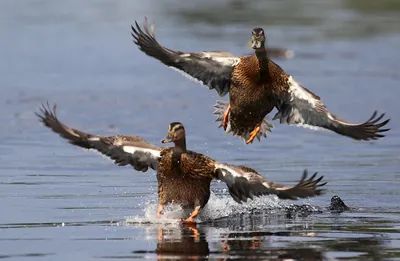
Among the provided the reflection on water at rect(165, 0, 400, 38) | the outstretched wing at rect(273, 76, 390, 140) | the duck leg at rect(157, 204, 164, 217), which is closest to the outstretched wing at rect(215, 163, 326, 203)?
the duck leg at rect(157, 204, 164, 217)

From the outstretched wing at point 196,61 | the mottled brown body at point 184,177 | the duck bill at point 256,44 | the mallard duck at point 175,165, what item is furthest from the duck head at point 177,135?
the outstretched wing at point 196,61

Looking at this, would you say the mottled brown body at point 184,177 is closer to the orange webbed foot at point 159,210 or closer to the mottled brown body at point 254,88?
the orange webbed foot at point 159,210

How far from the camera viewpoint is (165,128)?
19.2 m

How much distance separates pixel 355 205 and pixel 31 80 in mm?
11335

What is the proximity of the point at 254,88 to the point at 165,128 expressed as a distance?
18.0 feet

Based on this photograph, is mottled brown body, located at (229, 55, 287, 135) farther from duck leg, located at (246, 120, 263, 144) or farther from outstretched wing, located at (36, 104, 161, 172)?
outstretched wing, located at (36, 104, 161, 172)

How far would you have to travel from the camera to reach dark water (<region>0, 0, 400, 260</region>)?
11.3 m

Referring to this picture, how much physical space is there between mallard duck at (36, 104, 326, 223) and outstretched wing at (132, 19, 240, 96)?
1445 mm

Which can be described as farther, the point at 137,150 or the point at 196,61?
→ the point at 196,61

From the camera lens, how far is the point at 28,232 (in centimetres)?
1163

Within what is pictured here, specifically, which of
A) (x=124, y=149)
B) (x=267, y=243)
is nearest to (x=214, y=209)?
(x=124, y=149)

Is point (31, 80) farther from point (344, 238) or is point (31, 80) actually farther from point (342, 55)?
point (344, 238)

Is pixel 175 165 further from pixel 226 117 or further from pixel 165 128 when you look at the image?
pixel 165 128

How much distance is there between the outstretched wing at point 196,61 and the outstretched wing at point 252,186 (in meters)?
1.78
